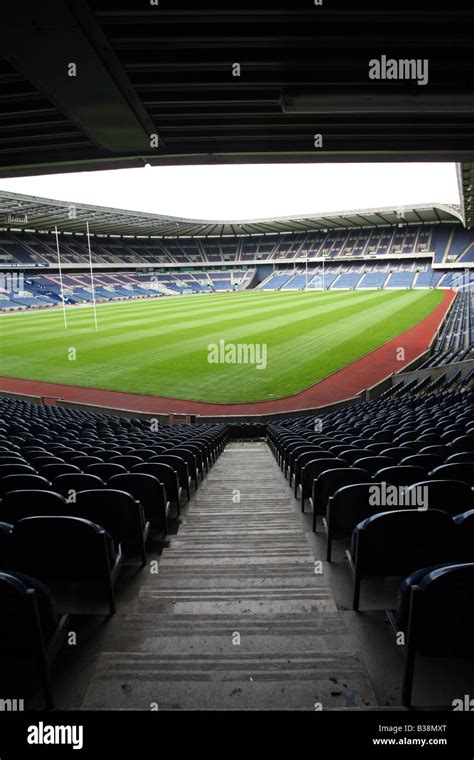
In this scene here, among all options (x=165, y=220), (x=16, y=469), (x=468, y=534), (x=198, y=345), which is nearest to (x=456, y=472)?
(x=468, y=534)

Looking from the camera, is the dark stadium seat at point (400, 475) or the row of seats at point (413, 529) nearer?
the row of seats at point (413, 529)

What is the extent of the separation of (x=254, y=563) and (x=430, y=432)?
15.9 feet

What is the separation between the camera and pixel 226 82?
6570mm

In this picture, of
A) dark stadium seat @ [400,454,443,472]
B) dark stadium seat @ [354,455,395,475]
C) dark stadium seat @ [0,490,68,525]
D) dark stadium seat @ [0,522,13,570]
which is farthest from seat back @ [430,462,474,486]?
dark stadium seat @ [0,522,13,570]

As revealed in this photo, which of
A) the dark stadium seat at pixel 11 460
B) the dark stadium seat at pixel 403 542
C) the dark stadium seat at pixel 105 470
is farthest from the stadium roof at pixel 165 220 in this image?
the dark stadium seat at pixel 403 542

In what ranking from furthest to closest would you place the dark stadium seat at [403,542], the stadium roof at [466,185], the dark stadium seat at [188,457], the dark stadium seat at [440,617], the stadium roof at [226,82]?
the stadium roof at [466,185], the dark stadium seat at [188,457], the stadium roof at [226,82], the dark stadium seat at [403,542], the dark stadium seat at [440,617]

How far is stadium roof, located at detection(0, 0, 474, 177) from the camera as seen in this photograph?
4980 millimetres

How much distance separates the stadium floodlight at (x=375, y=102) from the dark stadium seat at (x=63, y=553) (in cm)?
651

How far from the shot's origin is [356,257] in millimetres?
89938

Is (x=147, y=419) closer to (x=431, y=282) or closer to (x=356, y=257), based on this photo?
(x=431, y=282)

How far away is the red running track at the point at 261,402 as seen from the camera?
18484mm

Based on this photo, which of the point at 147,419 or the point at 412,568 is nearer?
the point at 412,568

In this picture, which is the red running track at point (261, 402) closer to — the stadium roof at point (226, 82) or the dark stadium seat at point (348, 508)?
the stadium roof at point (226, 82)
